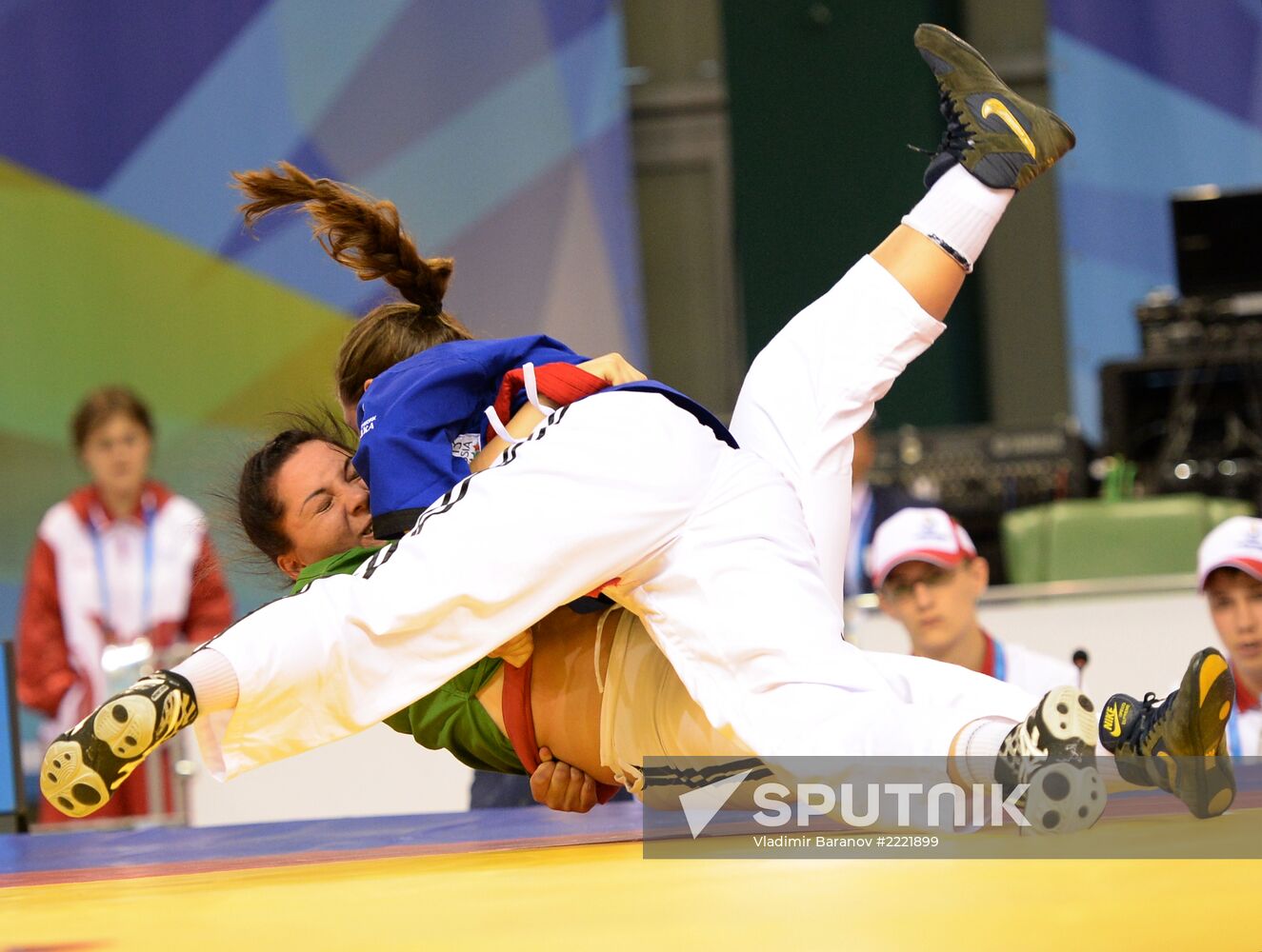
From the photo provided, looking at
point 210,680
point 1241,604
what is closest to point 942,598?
point 1241,604

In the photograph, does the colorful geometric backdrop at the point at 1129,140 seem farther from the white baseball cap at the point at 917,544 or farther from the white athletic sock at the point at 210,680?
the white athletic sock at the point at 210,680

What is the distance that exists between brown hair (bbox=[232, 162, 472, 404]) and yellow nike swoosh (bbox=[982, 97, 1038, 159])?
Answer: 0.86 metres

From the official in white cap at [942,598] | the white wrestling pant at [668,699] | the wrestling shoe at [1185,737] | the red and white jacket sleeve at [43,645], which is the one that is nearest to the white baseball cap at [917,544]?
the official in white cap at [942,598]

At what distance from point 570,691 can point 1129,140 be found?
4813 millimetres

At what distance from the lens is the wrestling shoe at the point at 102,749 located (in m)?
1.63

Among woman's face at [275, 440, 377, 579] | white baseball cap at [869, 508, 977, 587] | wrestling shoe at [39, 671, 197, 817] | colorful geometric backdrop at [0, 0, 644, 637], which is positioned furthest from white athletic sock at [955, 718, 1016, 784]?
colorful geometric backdrop at [0, 0, 644, 637]

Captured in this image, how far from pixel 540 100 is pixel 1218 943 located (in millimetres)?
5095

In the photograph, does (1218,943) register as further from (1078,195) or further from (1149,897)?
(1078,195)

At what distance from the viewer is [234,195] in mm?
5699

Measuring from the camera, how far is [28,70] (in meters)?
5.65

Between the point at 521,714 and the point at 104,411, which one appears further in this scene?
the point at 104,411

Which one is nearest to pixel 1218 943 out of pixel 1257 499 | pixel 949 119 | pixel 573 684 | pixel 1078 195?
pixel 573 684

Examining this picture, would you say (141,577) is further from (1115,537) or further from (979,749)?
(979,749)

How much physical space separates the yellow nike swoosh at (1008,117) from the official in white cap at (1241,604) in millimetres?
949
